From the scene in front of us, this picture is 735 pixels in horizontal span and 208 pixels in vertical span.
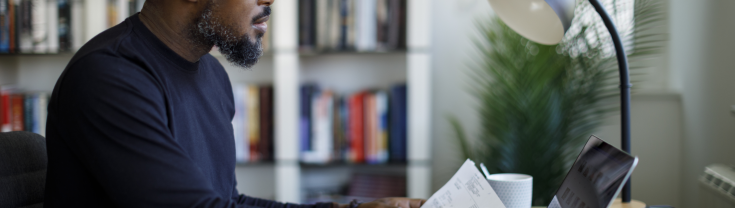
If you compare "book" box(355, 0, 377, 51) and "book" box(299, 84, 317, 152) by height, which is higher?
"book" box(355, 0, 377, 51)

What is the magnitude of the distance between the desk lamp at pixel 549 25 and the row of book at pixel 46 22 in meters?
1.62

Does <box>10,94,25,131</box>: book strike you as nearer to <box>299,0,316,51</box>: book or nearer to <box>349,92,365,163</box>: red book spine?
<box>299,0,316,51</box>: book

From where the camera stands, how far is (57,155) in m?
0.83

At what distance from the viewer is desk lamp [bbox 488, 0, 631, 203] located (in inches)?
39.9

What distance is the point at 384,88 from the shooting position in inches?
88.7

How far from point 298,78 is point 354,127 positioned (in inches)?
12.7

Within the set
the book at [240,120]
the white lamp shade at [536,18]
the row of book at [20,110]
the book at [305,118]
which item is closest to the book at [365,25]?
the book at [305,118]

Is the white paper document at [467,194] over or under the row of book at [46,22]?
under

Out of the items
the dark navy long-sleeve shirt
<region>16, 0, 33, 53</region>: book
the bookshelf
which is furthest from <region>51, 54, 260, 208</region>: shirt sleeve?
<region>16, 0, 33, 53</region>: book

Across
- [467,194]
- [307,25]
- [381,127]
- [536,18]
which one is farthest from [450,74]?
[467,194]

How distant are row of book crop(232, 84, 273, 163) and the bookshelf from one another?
55mm

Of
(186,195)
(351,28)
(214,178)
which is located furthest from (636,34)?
(186,195)

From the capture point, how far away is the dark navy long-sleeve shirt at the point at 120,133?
74 centimetres

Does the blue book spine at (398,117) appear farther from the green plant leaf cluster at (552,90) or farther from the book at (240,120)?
the book at (240,120)
